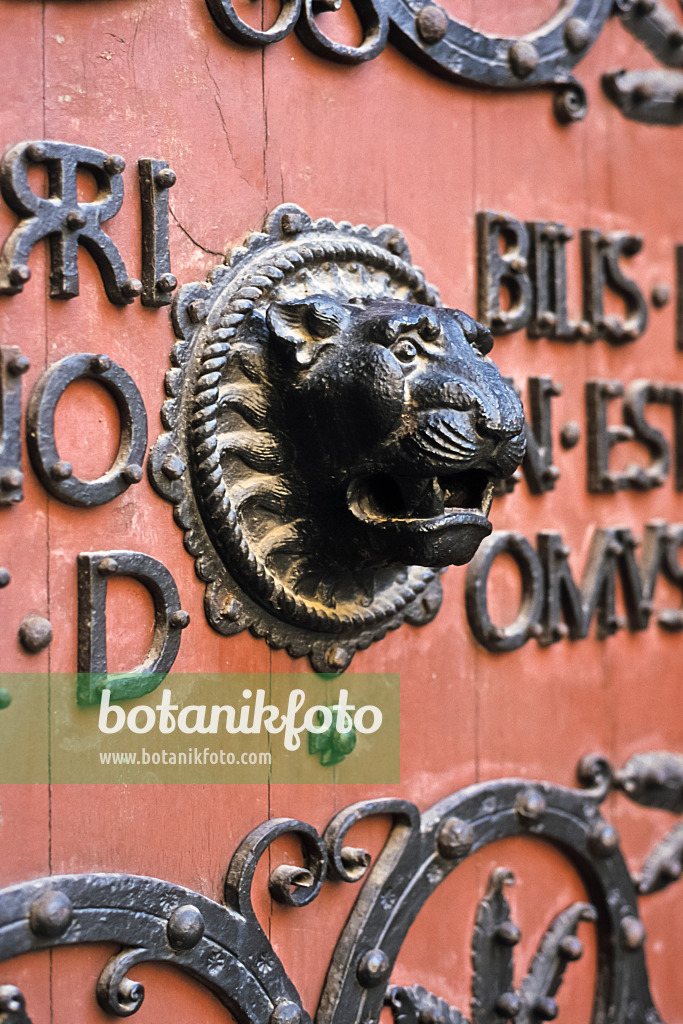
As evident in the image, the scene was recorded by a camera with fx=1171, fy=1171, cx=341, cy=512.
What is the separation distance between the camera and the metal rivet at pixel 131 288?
3.42 ft

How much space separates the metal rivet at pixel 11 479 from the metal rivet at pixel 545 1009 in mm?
846

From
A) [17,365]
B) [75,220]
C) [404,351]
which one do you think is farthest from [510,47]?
[17,365]

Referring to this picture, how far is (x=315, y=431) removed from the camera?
1100 mm

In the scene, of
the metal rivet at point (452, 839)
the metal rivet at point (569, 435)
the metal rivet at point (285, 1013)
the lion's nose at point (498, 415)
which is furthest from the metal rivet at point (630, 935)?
the lion's nose at point (498, 415)

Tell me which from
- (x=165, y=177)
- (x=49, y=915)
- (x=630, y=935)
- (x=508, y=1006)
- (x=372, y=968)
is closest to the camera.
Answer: (x=49, y=915)

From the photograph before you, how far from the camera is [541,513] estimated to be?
1391 millimetres

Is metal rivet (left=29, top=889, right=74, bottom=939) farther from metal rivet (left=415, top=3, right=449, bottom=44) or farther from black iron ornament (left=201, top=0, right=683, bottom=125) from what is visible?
metal rivet (left=415, top=3, right=449, bottom=44)

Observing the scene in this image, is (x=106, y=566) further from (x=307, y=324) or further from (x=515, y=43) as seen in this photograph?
(x=515, y=43)

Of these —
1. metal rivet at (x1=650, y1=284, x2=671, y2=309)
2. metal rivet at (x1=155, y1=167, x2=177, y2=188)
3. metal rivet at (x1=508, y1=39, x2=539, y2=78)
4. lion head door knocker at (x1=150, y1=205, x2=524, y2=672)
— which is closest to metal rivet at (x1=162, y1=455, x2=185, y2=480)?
lion head door knocker at (x1=150, y1=205, x2=524, y2=672)

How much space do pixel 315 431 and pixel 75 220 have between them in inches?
11.2

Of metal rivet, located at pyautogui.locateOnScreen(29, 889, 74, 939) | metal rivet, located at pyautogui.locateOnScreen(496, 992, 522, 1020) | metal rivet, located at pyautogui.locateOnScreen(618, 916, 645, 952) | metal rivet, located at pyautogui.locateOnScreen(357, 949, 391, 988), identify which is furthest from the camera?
metal rivet, located at pyautogui.locateOnScreen(618, 916, 645, 952)

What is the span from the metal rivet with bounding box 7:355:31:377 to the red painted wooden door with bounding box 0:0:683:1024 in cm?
3

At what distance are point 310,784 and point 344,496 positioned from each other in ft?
1.00

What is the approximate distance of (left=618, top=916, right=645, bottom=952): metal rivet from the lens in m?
1.42
